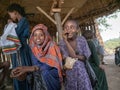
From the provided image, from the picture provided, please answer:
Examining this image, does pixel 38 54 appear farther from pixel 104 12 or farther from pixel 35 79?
pixel 104 12

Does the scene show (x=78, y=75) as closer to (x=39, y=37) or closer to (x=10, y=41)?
(x=39, y=37)

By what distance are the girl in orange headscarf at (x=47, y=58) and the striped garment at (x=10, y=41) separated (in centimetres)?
21

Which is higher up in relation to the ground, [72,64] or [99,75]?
[72,64]

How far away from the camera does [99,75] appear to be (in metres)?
5.79

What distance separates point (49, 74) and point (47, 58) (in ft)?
0.63

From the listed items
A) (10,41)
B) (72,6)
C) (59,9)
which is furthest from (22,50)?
(72,6)

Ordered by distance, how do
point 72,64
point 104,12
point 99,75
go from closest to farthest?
point 72,64 → point 99,75 → point 104,12

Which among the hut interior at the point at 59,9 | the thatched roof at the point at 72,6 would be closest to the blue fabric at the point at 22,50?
the hut interior at the point at 59,9

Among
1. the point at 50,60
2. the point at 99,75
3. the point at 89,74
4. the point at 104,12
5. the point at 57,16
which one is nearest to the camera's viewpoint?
the point at 50,60

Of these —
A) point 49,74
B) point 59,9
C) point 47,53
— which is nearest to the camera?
point 49,74

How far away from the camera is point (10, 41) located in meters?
3.89

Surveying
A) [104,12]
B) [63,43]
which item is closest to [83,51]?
[63,43]

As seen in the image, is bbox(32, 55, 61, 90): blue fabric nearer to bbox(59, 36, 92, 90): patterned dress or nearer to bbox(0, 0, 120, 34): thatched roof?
bbox(59, 36, 92, 90): patterned dress

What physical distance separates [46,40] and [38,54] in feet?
0.75
